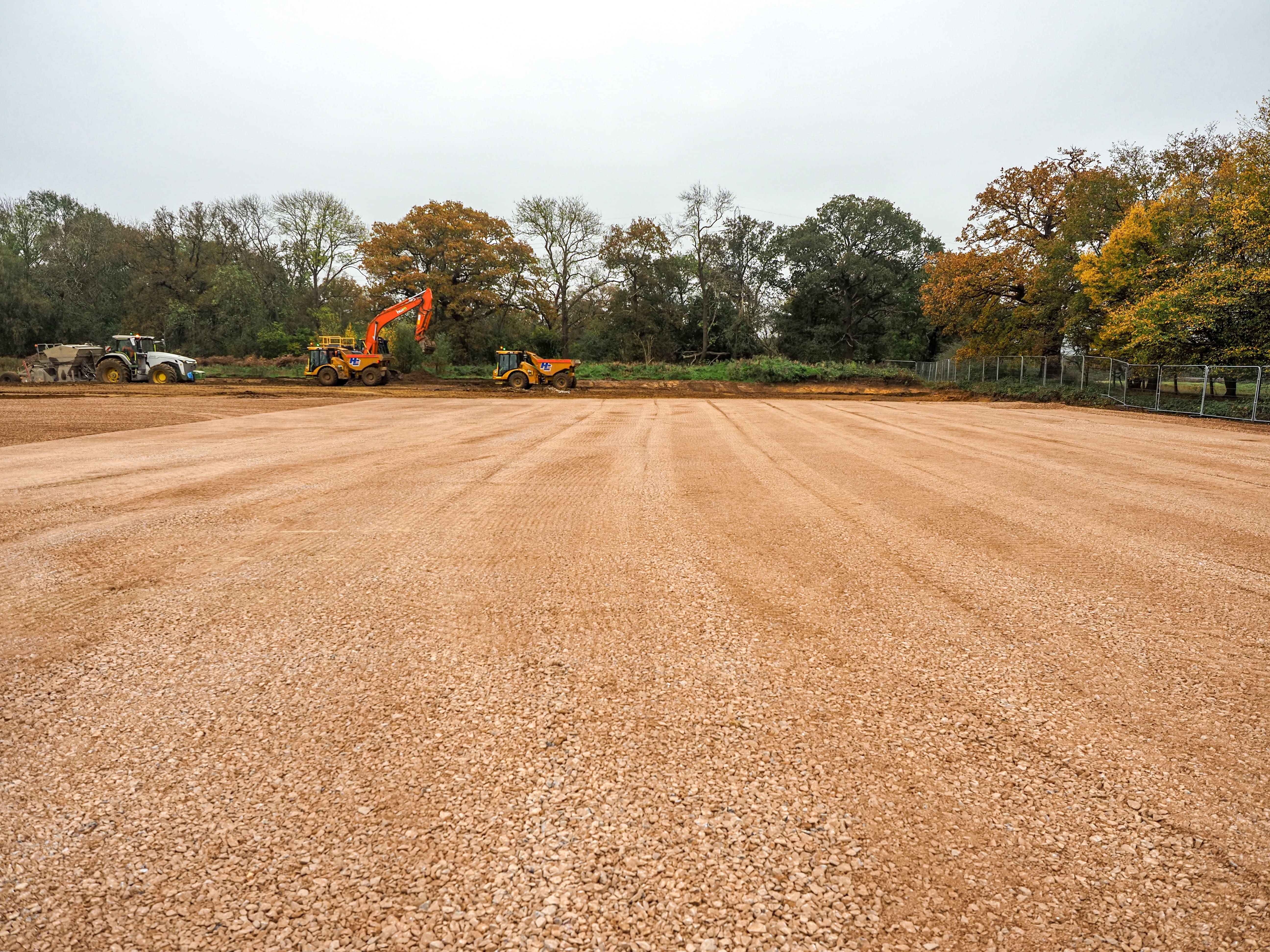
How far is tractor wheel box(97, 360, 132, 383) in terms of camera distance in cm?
2630

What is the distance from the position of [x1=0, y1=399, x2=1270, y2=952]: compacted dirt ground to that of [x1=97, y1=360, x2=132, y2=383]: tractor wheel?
86.7 feet

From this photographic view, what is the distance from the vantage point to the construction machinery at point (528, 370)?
92.3 ft

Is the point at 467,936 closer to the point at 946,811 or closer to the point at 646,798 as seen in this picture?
the point at 646,798

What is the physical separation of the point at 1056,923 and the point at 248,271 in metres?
55.0

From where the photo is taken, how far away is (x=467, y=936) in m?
1.53

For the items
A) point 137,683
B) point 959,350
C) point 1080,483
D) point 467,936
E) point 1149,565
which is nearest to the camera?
point 467,936

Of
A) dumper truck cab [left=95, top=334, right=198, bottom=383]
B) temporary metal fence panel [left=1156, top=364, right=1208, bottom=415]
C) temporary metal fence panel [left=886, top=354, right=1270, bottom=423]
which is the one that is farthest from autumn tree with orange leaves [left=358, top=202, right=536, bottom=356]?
temporary metal fence panel [left=1156, top=364, right=1208, bottom=415]

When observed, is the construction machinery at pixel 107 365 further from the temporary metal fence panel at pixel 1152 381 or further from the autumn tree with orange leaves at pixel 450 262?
the temporary metal fence panel at pixel 1152 381

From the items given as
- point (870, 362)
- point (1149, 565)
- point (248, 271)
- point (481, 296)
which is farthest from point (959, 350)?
point (248, 271)

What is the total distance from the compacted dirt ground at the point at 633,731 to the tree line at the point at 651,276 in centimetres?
2571

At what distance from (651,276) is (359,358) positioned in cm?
2135

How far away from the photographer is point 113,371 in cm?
2638

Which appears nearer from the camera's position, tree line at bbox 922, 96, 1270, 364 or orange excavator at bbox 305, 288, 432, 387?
tree line at bbox 922, 96, 1270, 364

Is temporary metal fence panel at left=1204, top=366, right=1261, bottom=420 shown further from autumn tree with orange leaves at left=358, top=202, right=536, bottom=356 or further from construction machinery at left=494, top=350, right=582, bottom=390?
autumn tree with orange leaves at left=358, top=202, right=536, bottom=356
